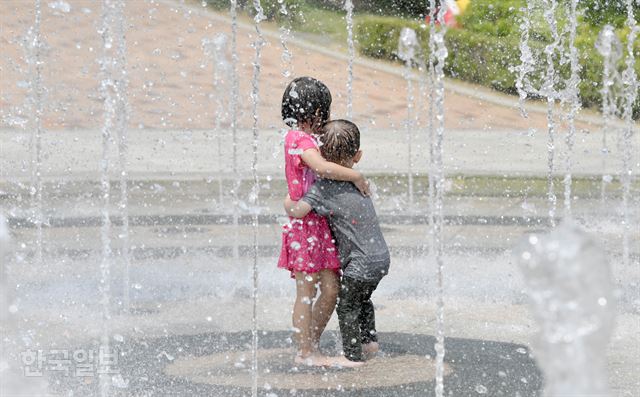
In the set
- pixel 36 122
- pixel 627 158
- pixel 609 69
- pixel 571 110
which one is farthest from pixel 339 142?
pixel 609 69

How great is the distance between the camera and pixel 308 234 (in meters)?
4.50

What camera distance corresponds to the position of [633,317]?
18.1ft

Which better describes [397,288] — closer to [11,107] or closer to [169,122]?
[169,122]

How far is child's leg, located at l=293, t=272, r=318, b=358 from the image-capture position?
4.52 metres

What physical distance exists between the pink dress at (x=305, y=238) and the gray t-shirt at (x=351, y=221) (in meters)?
0.05

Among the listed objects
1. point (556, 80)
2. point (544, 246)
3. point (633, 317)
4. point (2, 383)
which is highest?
point (544, 246)

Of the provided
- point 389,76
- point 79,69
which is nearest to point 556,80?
point 389,76

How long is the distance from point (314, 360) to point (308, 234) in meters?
0.46

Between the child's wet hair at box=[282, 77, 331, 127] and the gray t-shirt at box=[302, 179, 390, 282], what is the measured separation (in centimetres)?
24

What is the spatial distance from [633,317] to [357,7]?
52.8 feet

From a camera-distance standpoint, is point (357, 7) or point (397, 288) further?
point (357, 7)

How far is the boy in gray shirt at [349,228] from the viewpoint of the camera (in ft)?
14.6

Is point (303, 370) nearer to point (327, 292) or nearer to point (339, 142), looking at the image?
point (327, 292)

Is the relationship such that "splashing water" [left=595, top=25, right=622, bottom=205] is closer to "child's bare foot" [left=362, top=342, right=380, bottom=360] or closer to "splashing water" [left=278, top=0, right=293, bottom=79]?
"splashing water" [left=278, top=0, right=293, bottom=79]
